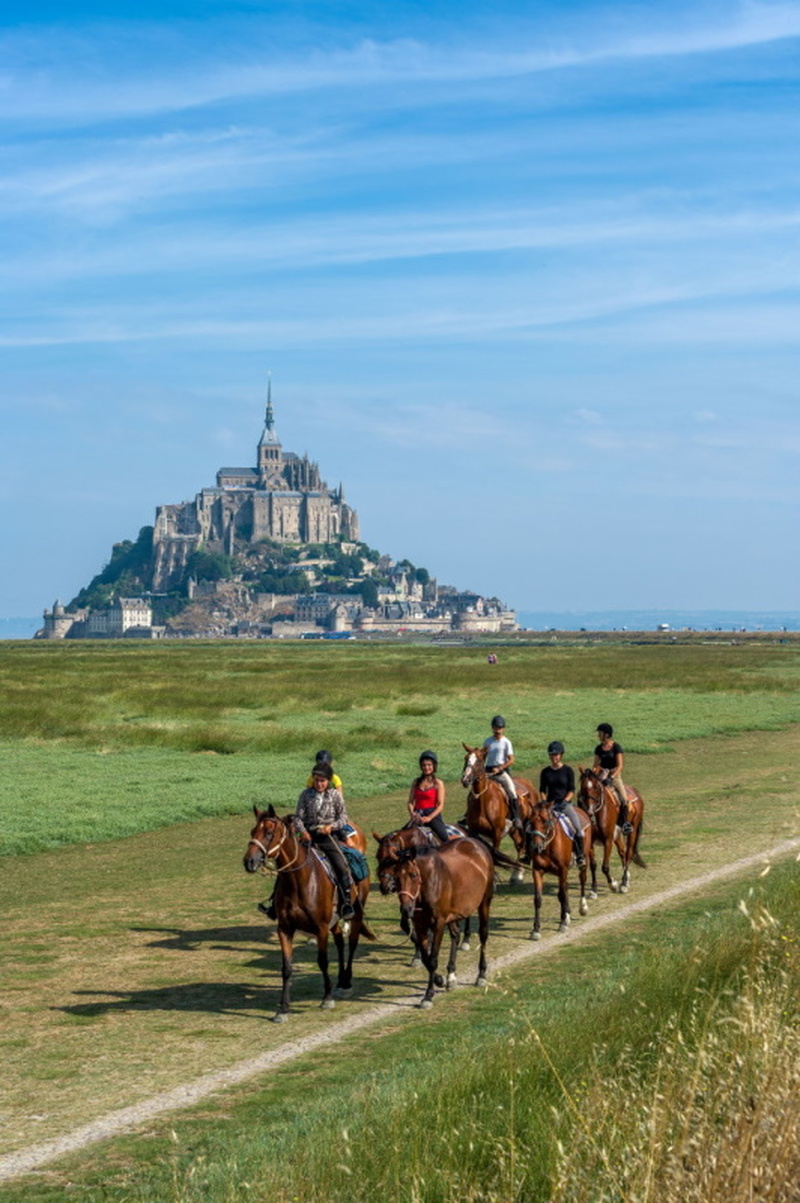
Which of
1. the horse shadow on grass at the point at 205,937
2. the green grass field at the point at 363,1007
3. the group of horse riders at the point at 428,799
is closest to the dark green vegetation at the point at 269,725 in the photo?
the green grass field at the point at 363,1007

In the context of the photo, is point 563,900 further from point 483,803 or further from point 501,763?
point 501,763

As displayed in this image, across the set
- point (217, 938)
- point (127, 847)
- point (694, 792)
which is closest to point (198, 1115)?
point (217, 938)

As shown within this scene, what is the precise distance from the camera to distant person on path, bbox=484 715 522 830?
59.7ft

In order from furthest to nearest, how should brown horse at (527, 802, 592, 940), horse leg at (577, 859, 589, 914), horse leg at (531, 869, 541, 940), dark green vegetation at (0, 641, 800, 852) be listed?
dark green vegetation at (0, 641, 800, 852)
horse leg at (577, 859, 589, 914)
brown horse at (527, 802, 592, 940)
horse leg at (531, 869, 541, 940)

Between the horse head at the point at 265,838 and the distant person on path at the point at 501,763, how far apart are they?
6.13 m

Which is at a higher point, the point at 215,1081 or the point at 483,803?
the point at 483,803

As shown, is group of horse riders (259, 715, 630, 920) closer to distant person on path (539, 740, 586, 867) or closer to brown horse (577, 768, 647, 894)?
distant person on path (539, 740, 586, 867)

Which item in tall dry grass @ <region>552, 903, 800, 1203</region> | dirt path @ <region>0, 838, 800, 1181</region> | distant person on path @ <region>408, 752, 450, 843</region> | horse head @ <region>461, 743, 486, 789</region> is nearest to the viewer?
tall dry grass @ <region>552, 903, 800, 1203</region>

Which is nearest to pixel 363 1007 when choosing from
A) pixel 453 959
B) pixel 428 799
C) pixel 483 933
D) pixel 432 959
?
pixel 432 959

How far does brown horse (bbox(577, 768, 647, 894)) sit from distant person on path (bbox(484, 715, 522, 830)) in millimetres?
851

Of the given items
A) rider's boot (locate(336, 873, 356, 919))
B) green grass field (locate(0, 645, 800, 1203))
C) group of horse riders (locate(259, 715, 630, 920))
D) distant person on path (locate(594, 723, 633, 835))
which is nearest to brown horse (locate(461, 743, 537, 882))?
group of horse riders (locate(259, 715, 630, 920))

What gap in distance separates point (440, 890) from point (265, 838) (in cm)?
160

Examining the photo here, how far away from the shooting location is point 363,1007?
12.7 meters

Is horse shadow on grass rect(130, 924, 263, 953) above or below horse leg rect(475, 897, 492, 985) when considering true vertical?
below
